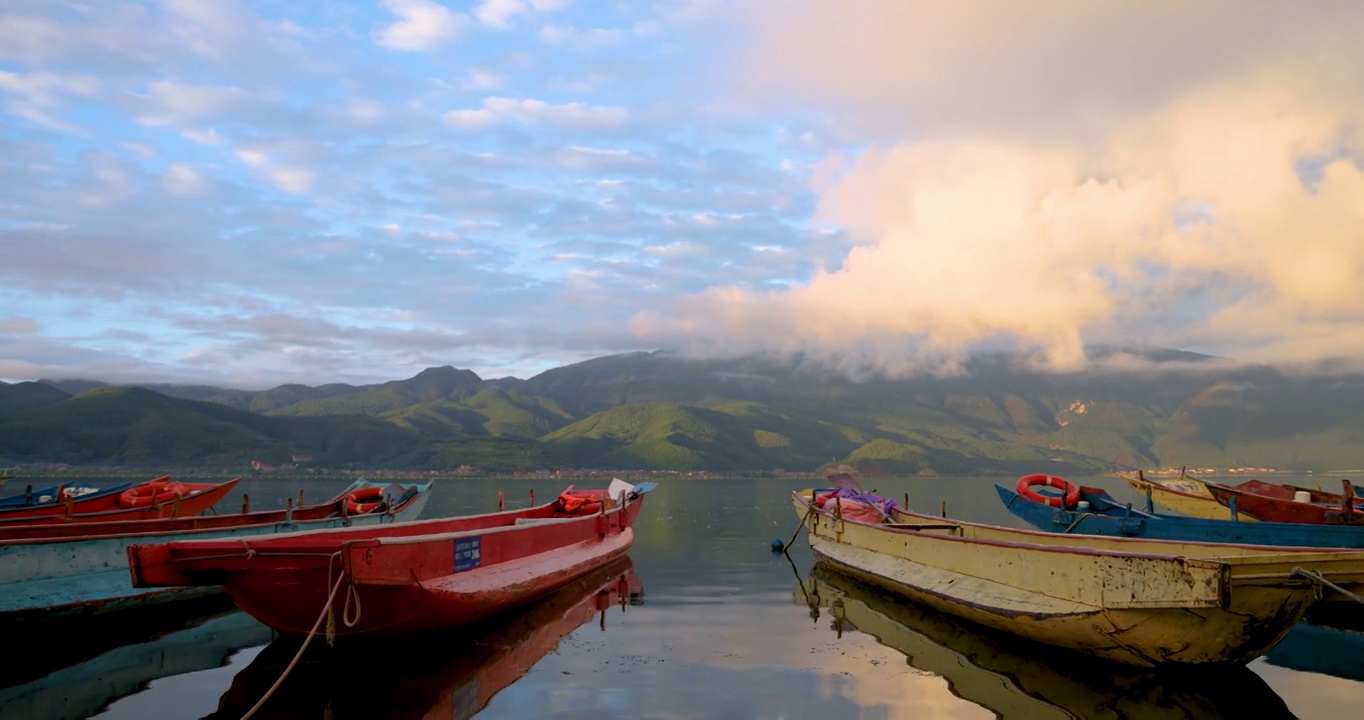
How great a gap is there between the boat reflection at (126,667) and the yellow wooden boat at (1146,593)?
46.1 ft

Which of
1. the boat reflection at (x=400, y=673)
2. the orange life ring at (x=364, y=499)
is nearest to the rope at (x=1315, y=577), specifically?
the boat reflection at (x=400, y=673)

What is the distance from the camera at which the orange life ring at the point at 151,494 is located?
23438 millimetres

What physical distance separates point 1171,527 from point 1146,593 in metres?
9.86

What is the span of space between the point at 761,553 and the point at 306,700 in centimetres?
2337

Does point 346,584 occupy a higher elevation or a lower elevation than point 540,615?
higher

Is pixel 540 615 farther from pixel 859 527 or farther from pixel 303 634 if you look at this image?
pixel 859 527

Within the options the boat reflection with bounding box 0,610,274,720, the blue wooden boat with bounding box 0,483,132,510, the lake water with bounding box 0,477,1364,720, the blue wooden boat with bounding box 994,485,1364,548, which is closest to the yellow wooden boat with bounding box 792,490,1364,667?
the lake water with bounding box 0,477,1364,720

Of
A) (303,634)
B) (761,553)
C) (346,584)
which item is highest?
(346,584)

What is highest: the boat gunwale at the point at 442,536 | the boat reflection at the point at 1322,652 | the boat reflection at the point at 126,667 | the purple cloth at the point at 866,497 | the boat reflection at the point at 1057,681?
the boat gunwale at the point at 442,536

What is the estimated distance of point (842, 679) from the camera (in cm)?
1270

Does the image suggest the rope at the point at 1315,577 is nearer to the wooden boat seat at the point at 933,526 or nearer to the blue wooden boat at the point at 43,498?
the wooden boat seat at the point at 933,526

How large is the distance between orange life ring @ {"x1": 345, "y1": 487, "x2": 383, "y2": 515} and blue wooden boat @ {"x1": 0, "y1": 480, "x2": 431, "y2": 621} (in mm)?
6384

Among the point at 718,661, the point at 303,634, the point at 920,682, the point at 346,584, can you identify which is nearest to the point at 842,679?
the point at 920,682

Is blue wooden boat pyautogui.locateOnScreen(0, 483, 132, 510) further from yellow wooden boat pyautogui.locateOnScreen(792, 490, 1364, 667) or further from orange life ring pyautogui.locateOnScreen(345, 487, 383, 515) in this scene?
yellow wooden boat pyautogui.locateOnScreen(792, 490, 1364, 667)
